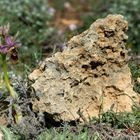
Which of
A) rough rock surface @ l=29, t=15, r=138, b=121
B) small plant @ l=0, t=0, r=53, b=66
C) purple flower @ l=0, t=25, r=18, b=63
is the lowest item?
rough rock surface @ l=29, t=15, r=138, b=121

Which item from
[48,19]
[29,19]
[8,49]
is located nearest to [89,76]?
[8,49]

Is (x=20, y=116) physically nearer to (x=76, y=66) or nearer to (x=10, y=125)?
(x=10, y=125)

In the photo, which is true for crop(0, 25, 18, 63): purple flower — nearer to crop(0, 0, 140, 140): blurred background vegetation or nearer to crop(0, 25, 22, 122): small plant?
crop(0, 25, 22, 122): small plant

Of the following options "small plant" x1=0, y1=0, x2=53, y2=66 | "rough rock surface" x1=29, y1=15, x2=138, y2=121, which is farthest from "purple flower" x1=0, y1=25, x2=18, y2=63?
"small plant" x1=0, y1=0, x2=53, y2=66

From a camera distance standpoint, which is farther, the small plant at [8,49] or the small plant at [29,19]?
the small plant at [29,19]

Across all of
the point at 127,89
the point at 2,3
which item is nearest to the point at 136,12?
the point at 2,3

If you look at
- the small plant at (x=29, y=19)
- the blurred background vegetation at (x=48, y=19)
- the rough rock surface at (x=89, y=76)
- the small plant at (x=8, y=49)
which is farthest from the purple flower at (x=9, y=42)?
the small plant at (x=29, y=19)

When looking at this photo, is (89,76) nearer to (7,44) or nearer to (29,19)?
(7,44)

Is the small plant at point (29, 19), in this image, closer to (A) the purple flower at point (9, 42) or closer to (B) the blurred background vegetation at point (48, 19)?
(B) the blurred background vegetation at point (48, 19)
